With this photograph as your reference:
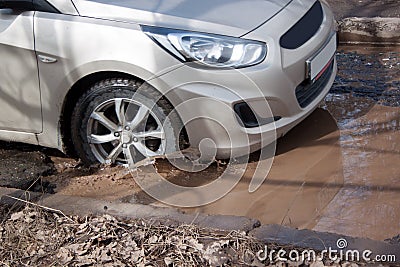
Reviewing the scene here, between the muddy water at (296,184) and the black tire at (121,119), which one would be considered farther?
the black tire at (121,119)

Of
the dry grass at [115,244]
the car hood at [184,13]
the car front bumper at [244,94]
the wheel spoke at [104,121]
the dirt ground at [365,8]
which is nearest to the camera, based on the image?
the dry grass at [115,244]

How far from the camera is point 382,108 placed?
5.08 m

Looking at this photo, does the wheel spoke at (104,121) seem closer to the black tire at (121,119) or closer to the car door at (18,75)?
the black tire at (121,119)

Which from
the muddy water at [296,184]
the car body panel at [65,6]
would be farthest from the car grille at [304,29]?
the car body panel at [65,6]

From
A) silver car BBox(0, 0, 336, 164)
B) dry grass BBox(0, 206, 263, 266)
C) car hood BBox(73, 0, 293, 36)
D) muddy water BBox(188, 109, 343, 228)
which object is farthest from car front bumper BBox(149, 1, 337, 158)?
Answer: dry grass BBox(0, 206, 263, 266)

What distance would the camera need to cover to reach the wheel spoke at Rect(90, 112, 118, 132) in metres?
4.26

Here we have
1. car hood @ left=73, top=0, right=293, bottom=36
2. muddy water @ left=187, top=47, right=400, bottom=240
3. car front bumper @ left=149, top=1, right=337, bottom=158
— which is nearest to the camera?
muddy water @ left=187, top=47, right=400, bottom=240

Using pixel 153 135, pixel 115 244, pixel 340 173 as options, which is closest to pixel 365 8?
pixel 340 173

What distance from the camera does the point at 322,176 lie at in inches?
165

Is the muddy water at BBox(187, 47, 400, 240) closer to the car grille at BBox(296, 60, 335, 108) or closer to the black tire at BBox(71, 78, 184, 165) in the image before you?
the car grille at BBox(296, 60, 335, 108)

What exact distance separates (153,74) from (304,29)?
114 cm

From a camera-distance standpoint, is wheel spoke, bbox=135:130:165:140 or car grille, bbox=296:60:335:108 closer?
wheel spoke, bbox=135:130:165:140

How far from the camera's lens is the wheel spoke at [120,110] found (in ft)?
13.7

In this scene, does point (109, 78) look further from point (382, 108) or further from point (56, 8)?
point (382, 108)
